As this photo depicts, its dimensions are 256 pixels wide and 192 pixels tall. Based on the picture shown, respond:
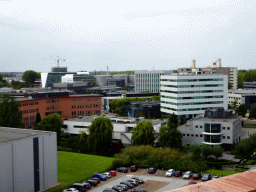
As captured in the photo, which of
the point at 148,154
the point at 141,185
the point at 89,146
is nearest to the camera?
the point at 141,185

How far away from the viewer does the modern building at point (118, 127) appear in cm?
4409

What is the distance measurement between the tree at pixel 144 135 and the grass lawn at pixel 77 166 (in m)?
4.10

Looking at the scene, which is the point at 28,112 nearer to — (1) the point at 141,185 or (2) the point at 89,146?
(2) the point at 89,146

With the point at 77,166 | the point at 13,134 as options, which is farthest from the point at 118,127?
the point at 13,134

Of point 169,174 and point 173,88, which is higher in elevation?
point 173,88

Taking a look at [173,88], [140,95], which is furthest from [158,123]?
[140,95]

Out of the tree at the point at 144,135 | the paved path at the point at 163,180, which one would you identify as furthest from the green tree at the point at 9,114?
the paved path at the point at 163,180

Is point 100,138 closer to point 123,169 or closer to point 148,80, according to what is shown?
point 123,169

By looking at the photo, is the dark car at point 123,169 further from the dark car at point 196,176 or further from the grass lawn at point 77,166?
the dark car at point 196,176

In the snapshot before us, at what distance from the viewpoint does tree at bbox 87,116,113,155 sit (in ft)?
130

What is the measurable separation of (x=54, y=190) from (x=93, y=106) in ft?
136

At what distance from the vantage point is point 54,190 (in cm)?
2592

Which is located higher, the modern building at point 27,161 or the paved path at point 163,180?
the modern building at point 27,161

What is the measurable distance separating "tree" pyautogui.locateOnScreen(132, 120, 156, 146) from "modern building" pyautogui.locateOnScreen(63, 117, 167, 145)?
4.08 meters
